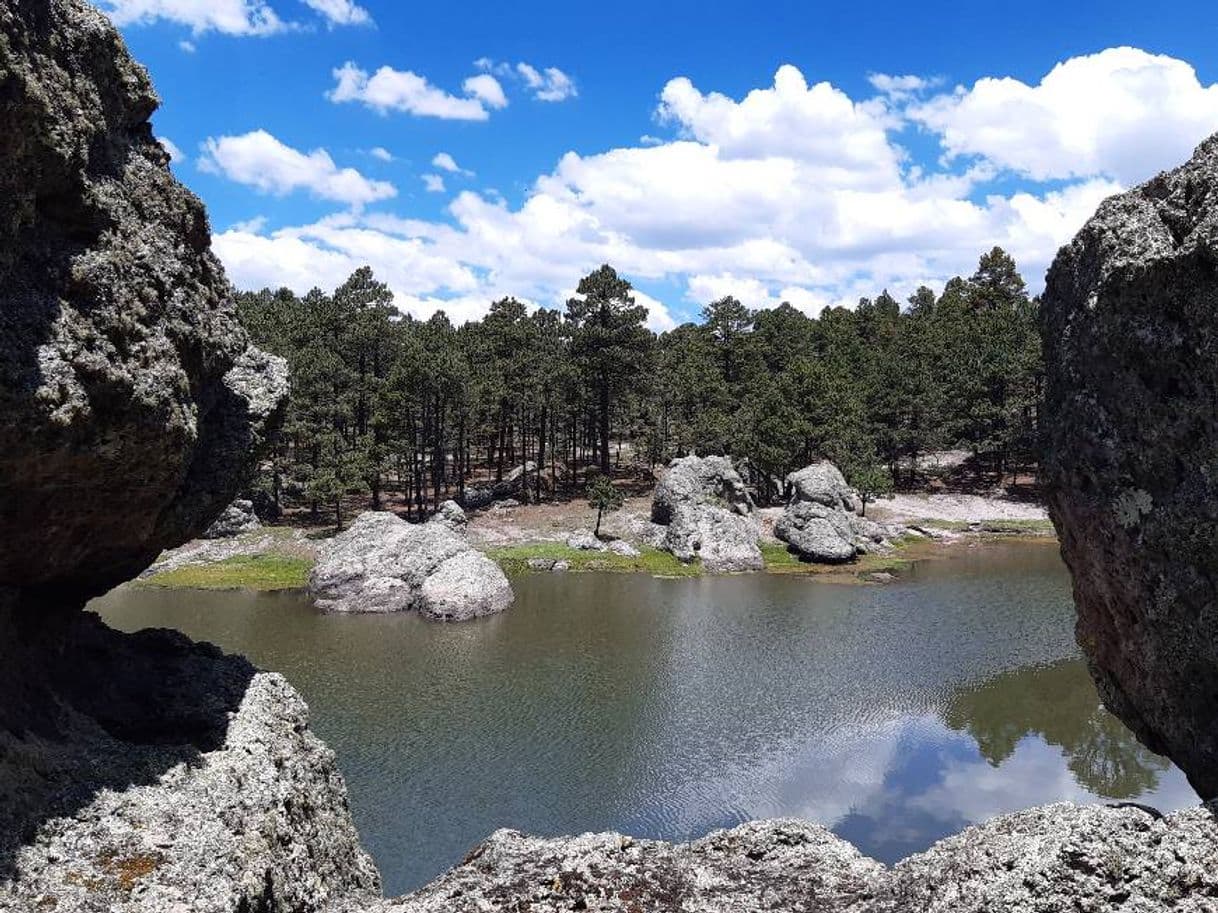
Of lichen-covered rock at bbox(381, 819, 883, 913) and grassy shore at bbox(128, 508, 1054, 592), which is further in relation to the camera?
grassy shore at bbox(128, 508, 1054, 592)

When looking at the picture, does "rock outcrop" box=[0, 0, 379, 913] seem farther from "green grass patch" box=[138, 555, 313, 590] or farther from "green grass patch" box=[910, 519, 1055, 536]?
"green grass patch" box=[910, 519, 1055, 536]

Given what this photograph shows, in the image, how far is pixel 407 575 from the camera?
53.6 metres

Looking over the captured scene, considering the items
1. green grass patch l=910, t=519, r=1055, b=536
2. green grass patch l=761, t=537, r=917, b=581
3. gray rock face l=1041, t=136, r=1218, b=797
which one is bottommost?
green grass patch l=761, t=537, r=917, b=581

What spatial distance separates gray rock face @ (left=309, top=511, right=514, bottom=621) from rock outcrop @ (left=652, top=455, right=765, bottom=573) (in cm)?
1968

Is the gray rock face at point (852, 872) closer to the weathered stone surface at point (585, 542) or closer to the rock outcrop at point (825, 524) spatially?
the rock outcrop at point (825, 524)

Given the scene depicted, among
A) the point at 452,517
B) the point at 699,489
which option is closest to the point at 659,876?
the point at 699,489

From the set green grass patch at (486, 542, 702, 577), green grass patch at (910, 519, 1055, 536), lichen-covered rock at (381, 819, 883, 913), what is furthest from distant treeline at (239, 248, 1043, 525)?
lichen-covered rock at (381, 819, 883, 913)

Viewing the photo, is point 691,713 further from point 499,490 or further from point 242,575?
point 499,490

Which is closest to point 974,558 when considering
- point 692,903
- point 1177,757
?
point 1177,757

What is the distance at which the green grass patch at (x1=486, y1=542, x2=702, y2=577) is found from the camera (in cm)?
6544

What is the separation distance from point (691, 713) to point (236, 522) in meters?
51.2

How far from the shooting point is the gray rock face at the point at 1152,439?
10.8 metres

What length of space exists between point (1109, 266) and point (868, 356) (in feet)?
332

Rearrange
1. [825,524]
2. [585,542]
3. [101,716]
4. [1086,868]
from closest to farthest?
[1086,868] → [101,716] → [825,524] → [585,542]
